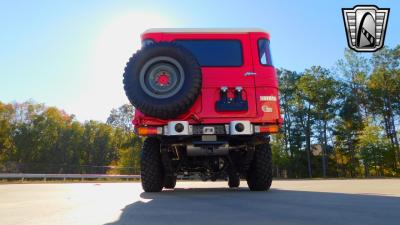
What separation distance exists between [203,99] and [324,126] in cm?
5674

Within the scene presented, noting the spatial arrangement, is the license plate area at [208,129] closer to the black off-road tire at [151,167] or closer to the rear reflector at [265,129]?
the rear reflector at [265,129]

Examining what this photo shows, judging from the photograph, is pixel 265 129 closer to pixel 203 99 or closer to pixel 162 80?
pixel 203 99

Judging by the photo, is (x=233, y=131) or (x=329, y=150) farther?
(x=329, y=150)

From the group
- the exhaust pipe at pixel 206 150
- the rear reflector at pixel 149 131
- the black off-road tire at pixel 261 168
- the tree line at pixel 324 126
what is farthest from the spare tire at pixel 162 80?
the tree line at pixel 324 126

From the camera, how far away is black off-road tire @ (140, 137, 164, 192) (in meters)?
7.91

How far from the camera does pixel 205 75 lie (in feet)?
24.6

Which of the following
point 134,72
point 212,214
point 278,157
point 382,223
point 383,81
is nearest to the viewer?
point 382,223

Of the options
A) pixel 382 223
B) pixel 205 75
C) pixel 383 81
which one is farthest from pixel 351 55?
pixel 382 223

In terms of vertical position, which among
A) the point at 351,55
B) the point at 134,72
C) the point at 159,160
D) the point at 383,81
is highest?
the point at 351,55

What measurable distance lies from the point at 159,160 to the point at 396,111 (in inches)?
2189

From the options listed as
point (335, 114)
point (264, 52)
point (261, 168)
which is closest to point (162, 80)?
point (264, 52)

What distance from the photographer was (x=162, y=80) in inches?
278

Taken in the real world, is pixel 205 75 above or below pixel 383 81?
below

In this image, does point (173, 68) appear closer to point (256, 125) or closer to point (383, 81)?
point (256, 125)
